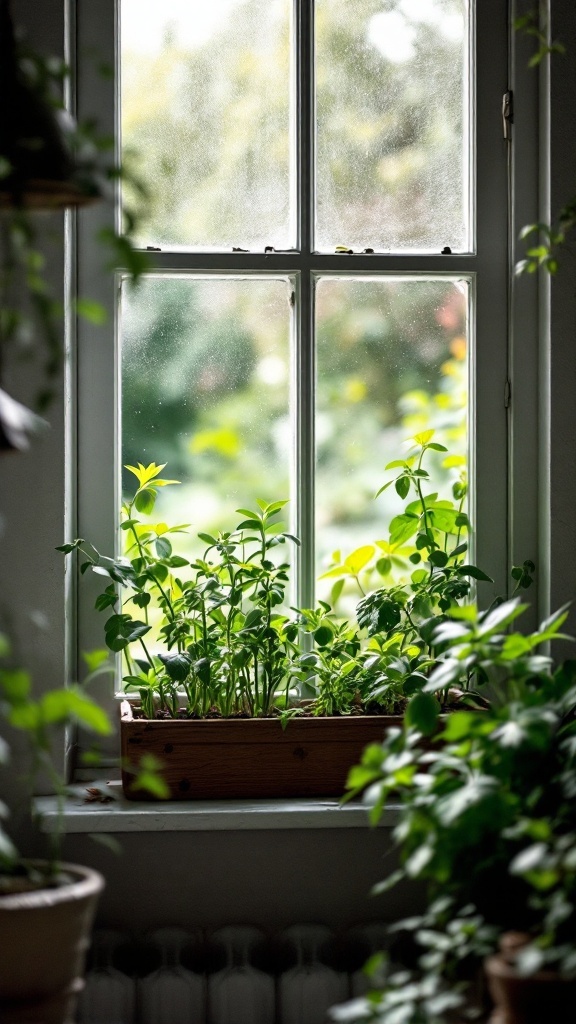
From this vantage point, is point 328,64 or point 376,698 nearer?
point 376,698

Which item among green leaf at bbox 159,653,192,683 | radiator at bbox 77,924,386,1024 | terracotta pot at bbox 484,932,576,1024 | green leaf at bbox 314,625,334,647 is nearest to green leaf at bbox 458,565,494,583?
green leaf at bbox 314,625,334,647

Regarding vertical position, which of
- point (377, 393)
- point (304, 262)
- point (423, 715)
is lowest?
point (423, 715)

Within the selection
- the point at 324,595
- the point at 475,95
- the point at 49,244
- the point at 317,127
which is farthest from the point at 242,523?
the point at 475,95

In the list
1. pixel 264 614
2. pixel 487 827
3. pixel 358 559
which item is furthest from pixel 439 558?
pixel 487 827

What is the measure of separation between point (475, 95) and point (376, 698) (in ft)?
3.90

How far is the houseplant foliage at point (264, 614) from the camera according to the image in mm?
1971

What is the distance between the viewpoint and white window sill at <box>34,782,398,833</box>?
1884mm

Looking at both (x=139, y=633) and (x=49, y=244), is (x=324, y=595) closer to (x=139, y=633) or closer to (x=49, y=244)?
(x=139, y=633)

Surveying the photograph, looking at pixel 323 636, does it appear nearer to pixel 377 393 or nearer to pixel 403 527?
pixel 403 527

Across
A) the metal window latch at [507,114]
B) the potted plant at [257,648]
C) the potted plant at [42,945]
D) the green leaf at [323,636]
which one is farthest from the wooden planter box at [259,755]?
the metal window latch at [507,114]

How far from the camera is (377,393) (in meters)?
2.17

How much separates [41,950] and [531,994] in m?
0.57

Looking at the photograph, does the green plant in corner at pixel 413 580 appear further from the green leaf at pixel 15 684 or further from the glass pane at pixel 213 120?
the green leaf at pixel 15 684

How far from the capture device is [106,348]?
2104 mm
